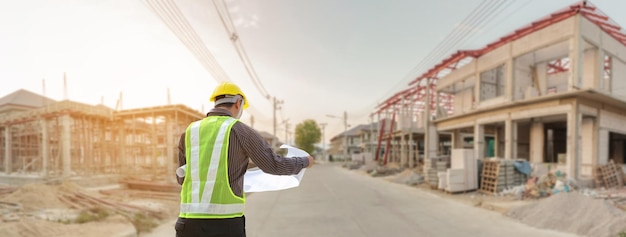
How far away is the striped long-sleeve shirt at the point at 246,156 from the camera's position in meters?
1.93

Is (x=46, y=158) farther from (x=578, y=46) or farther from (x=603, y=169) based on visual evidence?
(x=603, y=169)

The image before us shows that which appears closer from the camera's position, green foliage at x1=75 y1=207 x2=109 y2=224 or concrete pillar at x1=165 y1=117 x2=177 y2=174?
green foliage at x1=75 y1=207 x2=109 y2=224

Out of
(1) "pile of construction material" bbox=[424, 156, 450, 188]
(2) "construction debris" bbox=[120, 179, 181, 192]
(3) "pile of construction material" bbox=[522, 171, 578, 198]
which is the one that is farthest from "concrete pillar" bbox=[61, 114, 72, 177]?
(3) "pile of construction material" bbox=[522, 171, 578, 198]

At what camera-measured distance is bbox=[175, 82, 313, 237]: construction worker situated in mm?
1889

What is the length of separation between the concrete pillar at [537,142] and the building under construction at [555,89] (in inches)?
1.9

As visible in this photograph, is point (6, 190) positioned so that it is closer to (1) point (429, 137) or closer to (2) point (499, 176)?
(2) point (499, 176)

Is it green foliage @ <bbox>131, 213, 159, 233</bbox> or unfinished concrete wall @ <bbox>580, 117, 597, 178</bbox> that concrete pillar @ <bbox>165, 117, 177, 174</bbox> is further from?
unfinished concrete wall @ <bbox>580, 117, 597, 178</bbox>

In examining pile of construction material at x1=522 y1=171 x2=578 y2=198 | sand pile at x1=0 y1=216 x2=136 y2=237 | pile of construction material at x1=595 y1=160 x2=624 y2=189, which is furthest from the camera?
pile of construction material at x1=595 y1=160 x2=624 y2=189

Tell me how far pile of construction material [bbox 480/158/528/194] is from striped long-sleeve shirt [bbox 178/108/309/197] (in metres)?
13.4

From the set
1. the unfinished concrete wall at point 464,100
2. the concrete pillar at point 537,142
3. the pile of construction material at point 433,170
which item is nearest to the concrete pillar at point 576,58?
the concrete pillar at point 537,142

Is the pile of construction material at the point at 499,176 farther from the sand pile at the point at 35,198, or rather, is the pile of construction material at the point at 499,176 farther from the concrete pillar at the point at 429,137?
the sand pile at the point at 35,198

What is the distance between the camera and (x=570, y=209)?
742 cm

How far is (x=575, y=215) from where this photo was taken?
23.4 ft

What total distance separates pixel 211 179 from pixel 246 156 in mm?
275
